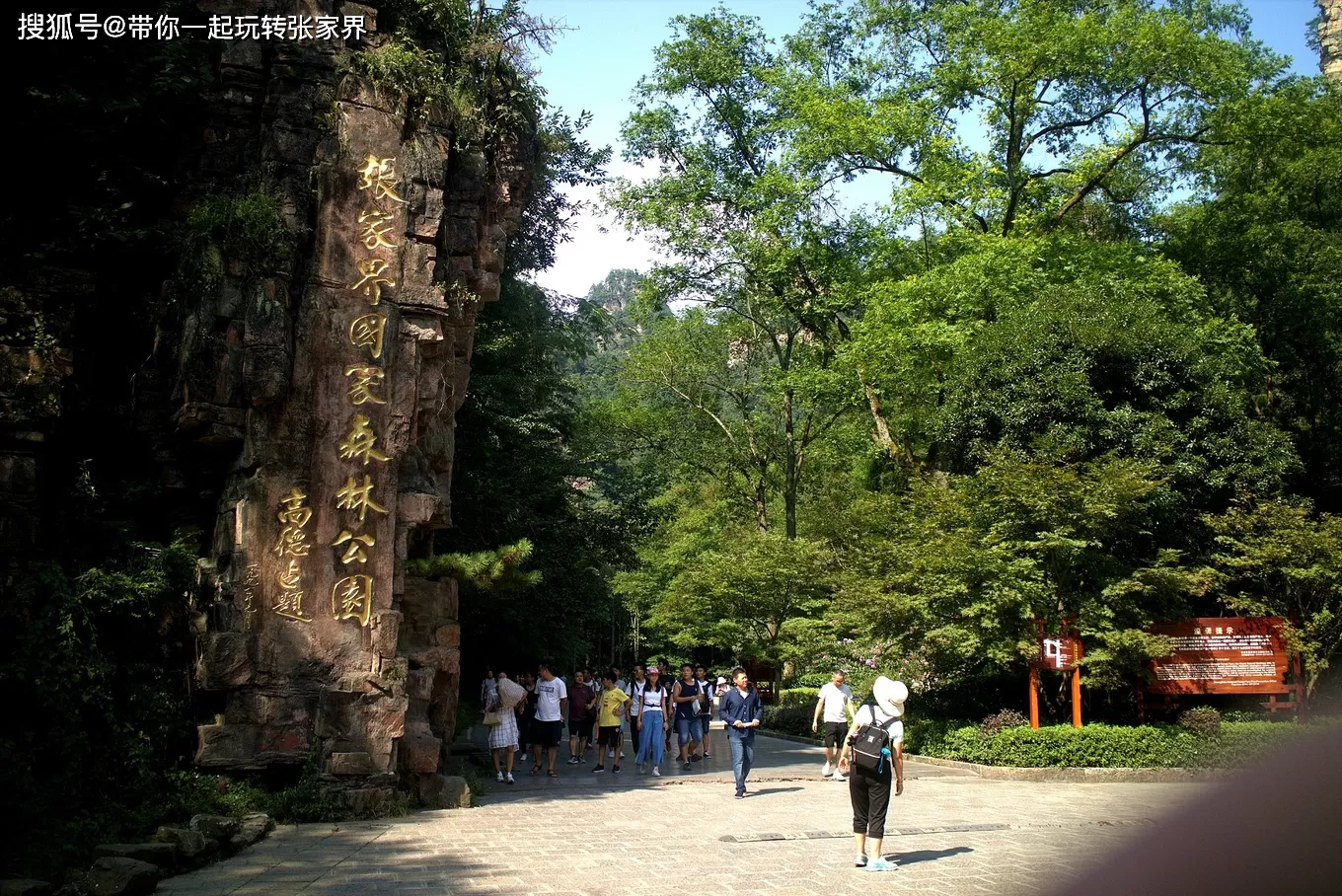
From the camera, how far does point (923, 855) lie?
8.77m

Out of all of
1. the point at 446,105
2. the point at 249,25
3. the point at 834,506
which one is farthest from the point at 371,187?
the point at 834,506

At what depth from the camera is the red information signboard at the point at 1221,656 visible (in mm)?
15680

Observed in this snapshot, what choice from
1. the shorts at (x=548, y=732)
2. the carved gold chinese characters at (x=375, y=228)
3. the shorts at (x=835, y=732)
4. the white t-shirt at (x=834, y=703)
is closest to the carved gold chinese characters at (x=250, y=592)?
the carved gold chinese characters at (x=375, y=228)

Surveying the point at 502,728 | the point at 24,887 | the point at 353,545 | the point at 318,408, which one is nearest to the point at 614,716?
the point at 502,728

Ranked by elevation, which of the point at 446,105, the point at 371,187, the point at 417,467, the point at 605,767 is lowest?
the point at 605,767

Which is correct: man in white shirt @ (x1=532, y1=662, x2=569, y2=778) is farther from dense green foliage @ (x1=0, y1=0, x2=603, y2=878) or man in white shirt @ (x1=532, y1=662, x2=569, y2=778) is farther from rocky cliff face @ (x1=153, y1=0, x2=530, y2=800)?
rocky cliff face @ (x1=153, y1=0, x2=530, y2=800)

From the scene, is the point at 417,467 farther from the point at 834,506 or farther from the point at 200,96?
the point at 834,506

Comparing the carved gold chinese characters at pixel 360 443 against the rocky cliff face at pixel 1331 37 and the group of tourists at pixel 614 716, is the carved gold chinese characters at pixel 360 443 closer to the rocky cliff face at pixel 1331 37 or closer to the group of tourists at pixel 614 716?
the group of tourists at pixel 614 716

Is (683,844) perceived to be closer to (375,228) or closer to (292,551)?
(292,551)

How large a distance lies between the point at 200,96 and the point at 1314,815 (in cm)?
1486

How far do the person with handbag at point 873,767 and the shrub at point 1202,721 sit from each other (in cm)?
898

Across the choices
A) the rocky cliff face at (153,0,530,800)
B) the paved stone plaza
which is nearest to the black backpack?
the paved stone plaza

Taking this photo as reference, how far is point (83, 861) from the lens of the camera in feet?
26.5

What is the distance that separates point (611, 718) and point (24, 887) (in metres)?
9.79
